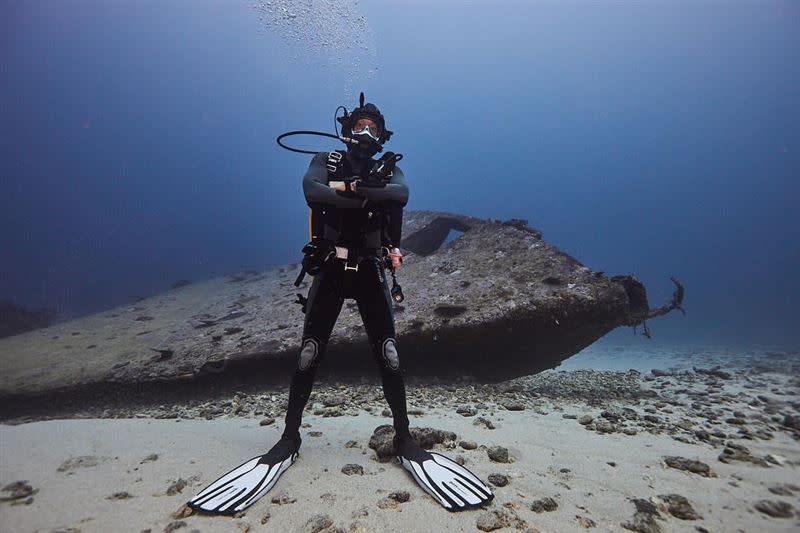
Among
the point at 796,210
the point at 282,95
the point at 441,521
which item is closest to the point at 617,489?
the point at 441,521

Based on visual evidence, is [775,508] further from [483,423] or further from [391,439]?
[391,439]

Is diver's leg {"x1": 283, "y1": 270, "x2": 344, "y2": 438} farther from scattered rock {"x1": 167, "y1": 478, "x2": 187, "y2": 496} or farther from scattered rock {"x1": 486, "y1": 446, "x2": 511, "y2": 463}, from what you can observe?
scattered rock {"x1": 486, "y1": 446, "x2": 511, "y2": 463}

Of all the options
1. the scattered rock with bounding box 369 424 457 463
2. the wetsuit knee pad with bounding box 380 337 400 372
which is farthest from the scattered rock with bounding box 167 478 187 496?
the wetsuit knee pad with bounding box 380 337 400 372

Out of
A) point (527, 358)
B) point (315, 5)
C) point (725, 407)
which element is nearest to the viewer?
point (725, 407)

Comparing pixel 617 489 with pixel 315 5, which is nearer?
pixel 617 489

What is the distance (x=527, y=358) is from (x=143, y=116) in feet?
494

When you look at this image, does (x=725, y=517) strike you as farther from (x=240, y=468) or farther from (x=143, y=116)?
(x=143, y=116)

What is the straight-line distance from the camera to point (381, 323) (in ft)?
11.3

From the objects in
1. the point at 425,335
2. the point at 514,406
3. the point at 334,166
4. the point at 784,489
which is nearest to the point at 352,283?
the point at 334,166

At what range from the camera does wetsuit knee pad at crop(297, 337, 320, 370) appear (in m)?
3.29

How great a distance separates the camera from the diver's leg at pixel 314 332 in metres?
3.27

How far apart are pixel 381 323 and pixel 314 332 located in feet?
2.29

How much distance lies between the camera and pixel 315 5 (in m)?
16.6

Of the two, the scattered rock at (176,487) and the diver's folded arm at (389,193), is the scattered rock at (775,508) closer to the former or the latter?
the diver's folded arm at (389,193)
